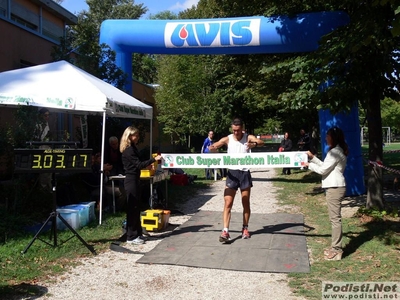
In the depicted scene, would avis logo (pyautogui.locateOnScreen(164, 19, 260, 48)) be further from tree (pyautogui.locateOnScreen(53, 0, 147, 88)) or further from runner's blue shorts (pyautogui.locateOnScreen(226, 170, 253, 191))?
runner's blue shorts (pyautogui.locateOnScreen(226, 170, 253, 191))

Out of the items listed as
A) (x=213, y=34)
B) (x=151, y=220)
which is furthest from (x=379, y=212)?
(x=213, y=34)

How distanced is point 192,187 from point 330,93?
23.9 feet

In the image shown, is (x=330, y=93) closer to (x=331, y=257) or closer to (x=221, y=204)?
(x=331, y=257)

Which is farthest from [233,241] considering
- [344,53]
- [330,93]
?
[344,53]

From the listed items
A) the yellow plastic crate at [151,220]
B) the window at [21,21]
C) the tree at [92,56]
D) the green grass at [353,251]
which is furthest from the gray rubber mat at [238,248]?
the window at [21,21]

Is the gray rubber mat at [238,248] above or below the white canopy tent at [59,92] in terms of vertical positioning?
below

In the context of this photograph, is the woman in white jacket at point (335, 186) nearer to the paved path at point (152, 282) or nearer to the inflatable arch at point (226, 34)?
the paved path at point (152, 282)

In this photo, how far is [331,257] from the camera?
5.95m

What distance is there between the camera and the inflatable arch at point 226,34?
1045 centimetres

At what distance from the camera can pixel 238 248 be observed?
6.63 meters

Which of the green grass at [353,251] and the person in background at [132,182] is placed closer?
the green grass at [353,251]

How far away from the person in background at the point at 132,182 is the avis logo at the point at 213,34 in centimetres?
501

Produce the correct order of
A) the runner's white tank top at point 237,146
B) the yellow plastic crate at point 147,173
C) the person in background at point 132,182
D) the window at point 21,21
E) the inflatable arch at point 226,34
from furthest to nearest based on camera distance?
1. the window at point 21,21
2. the inflatable arch at point 226,34
3. the yellow plastic crate at point 147,173
4. the runner's white tank top at point 237,146
5. the person in background at point 132,182

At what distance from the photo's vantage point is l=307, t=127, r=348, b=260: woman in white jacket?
19.7ft
